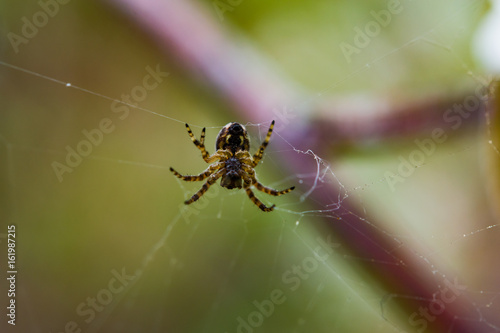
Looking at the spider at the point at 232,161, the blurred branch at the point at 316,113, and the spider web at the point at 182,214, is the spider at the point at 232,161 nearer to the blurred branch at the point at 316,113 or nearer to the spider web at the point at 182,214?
the spider web at the point at 182,214

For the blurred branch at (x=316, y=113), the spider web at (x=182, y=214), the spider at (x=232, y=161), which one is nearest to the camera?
the blurred branch at (x=316, y=113)

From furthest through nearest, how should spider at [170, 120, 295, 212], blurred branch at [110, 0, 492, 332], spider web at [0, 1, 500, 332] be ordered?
spider web at [0, 1, 500, 332] → spider at [170, 120, 295, 212] → blurred branch at [110, 0, 492, 332]

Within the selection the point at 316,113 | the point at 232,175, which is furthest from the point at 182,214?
the point at 316,113

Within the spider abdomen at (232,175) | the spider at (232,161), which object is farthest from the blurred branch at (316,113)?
the spider abdomen at (232,175)

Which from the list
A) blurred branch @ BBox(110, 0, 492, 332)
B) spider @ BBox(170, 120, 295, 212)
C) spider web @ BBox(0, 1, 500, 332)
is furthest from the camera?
spider web @ BBox(0, 1, 500, 332)

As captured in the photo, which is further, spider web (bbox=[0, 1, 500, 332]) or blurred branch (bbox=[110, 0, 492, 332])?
spider web (bbox=[0, 1, 500, 332])

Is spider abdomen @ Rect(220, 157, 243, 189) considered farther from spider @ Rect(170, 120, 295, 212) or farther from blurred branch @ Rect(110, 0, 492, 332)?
blurred branch @ Rect(110, 0, 492, 332)

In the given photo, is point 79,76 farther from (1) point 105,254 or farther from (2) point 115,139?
(1) point 105,254

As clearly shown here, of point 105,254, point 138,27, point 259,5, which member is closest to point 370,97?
point 138,27

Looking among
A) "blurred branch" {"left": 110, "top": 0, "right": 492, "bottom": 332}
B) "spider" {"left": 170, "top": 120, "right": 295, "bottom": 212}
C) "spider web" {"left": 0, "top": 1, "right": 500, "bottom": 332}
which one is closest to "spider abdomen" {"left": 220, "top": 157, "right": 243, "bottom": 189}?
"spider" {"left": 170, "top": 120, "right": 295, "bottom": 212}
